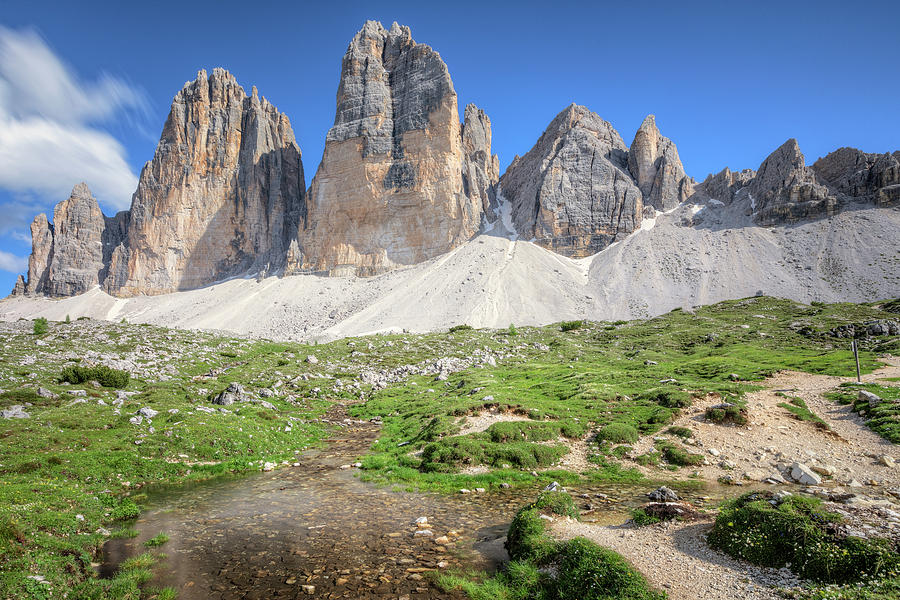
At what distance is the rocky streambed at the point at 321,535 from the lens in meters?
8.66

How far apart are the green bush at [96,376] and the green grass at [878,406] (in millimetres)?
39527

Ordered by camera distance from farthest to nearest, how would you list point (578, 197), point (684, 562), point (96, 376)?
point (578, 197) < point (96, 376) < point (684, 562)

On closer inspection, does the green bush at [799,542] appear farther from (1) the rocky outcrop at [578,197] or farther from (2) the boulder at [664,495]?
(1) the rocky outcrop at [578,197]

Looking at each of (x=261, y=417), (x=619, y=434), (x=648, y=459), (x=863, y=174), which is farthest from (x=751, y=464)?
(x=863, y=174)

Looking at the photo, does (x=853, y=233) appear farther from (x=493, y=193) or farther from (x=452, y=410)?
(x=452, y=410)

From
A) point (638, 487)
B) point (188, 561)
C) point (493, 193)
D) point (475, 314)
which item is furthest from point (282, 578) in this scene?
point (493, 193)

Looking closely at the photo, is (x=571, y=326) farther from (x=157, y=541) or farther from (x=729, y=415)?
(x=157, y=541)

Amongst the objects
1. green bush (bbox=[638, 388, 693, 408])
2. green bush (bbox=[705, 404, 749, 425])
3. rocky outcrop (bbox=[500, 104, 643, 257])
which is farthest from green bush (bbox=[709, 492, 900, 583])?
rocky outcrop (bbox=[500, 104, 643, 257])

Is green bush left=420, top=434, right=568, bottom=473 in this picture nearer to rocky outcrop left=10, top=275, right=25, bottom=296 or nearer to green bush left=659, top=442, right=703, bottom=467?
green bush left=659, top=442, right=703, bottom=467

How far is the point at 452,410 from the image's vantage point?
21.9 metres

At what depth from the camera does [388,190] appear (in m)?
122

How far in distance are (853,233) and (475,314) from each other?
3693 inches

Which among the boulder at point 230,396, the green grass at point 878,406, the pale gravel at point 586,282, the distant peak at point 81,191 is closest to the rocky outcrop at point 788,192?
the pale gravel at point 586,282

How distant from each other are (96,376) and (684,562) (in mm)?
32170
